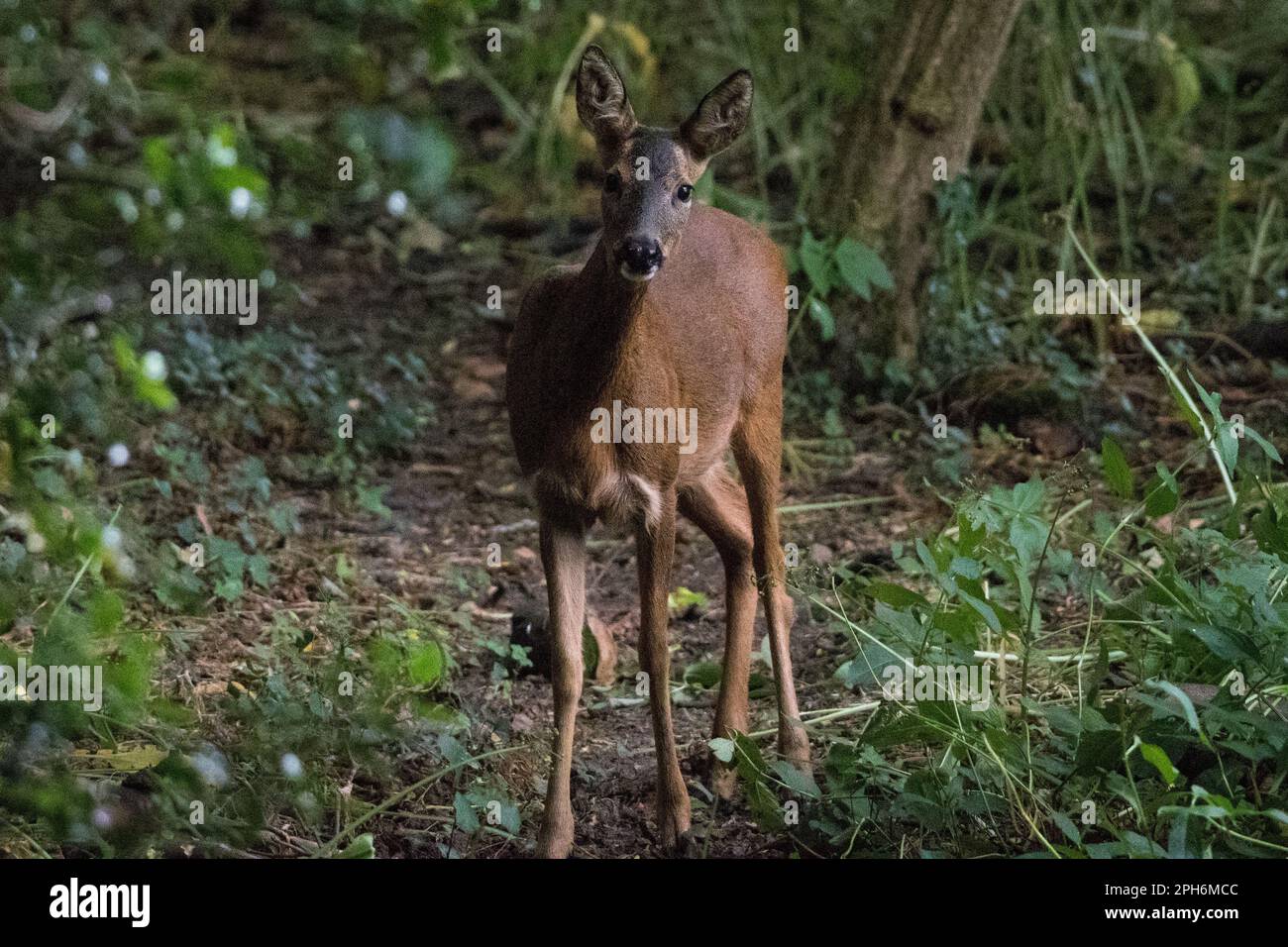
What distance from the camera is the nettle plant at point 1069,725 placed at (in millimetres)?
4215

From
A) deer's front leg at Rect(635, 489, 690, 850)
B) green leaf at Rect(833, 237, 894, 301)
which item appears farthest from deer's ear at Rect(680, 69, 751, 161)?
green leaf at Rect(833, 237, 894, 301)

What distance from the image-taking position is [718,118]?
4.70 meters

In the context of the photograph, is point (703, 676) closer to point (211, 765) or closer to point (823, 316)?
point (823, 316)

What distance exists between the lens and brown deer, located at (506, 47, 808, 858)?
4.55 metres

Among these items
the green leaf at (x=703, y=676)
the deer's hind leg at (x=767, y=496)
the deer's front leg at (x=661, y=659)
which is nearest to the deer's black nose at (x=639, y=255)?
the deer's front leg at (x=661, y=659)

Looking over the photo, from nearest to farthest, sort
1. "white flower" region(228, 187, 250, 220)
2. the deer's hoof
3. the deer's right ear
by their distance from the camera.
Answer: "white flower" region(228, 187, 250, 220), the deer's hoof, the deer's right ear

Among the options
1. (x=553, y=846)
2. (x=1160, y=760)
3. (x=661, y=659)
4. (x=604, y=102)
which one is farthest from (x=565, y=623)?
(x=1160, y=760)

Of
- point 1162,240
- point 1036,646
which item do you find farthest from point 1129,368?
point 1036,646

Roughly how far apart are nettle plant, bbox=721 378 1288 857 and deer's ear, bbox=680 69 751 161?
3.92ft

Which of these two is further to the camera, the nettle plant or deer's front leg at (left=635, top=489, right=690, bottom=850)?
deer's front leg at (left=635, top=489, right=690, bottom=850)

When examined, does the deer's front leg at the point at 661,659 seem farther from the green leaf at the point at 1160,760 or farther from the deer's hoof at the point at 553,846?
the green leaf at the point at 1160,760

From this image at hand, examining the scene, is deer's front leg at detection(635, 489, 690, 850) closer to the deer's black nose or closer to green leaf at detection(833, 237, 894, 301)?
the deer's black nose
